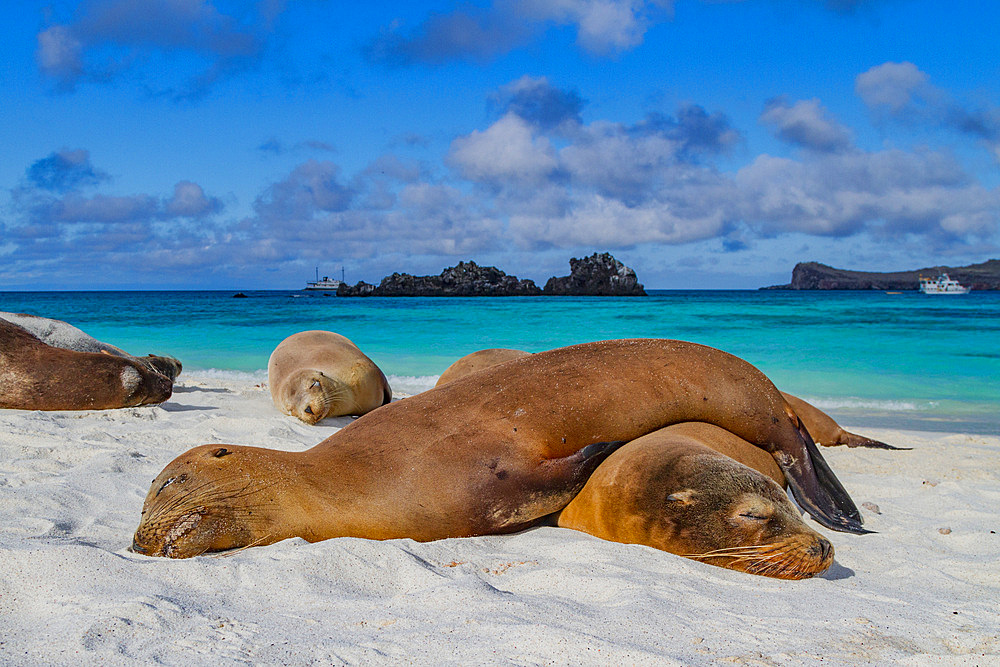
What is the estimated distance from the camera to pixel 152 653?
180 centimetres

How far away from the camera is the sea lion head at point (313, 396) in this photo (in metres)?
6.70

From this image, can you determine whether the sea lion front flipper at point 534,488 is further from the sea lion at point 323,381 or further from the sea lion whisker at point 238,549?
the sea lion at point 323,381

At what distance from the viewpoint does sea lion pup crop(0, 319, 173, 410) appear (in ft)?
20.0

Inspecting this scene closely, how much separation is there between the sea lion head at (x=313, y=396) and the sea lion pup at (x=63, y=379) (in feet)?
3.95

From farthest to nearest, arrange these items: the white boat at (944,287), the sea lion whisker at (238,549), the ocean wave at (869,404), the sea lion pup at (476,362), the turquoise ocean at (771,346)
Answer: the white boat at (944,287) → the turquoise ocean at (771,346) → the ocean wave at (869,404) → the sea lion pup at (476,362) → the sea lion whisker at (238,549)

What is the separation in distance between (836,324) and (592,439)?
82.3 feet

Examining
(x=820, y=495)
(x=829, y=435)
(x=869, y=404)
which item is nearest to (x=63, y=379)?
A: (x=820, y=495)

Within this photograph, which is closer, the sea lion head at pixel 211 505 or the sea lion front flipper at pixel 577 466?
the sea lion head at pixel 211 505

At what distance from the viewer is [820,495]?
364 centimetres

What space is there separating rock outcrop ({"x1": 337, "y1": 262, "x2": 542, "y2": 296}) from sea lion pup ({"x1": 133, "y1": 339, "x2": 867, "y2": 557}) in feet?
214

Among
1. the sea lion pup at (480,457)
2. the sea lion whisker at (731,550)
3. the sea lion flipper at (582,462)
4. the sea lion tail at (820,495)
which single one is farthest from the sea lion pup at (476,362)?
the sea lion whisker at (731,550)

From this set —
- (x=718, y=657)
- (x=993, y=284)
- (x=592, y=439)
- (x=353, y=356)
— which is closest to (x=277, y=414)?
(x=353, y=356)

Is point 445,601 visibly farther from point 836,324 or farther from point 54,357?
point 836,324

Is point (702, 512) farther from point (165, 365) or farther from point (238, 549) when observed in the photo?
point (165, 365)
